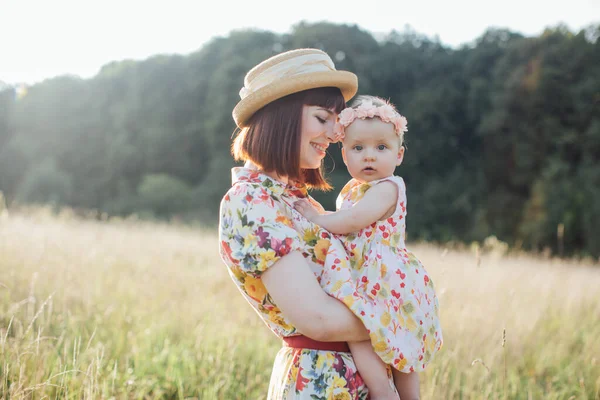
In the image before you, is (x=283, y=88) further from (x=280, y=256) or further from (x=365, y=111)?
(x=280, y=256)

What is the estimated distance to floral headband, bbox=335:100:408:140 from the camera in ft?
6.53

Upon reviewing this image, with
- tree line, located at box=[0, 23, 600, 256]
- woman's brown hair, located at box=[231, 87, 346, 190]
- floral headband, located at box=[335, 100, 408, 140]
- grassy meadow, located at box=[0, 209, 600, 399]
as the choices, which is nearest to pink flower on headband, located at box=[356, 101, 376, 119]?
floral headband, located at box=[335, 100, 408, 140]

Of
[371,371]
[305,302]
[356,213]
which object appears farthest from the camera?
[356,213]

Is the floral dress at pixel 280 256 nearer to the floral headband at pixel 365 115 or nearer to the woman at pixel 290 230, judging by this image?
the woman at pixel 290 230

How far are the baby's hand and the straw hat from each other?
386 millimetres

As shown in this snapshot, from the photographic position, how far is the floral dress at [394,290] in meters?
1.73

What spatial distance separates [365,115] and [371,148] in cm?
13

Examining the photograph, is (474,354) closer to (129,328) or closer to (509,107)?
(129,328)

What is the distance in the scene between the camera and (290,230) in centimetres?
170

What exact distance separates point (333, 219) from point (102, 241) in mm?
7176

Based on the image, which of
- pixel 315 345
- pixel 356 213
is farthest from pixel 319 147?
pixel 315 345

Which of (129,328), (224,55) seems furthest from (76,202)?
(129,328)

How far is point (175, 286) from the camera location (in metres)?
6.21

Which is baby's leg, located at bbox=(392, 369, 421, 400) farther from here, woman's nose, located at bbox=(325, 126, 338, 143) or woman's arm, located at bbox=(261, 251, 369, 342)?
woman's nose, located at bbox=(325, 126, 338, 143)
